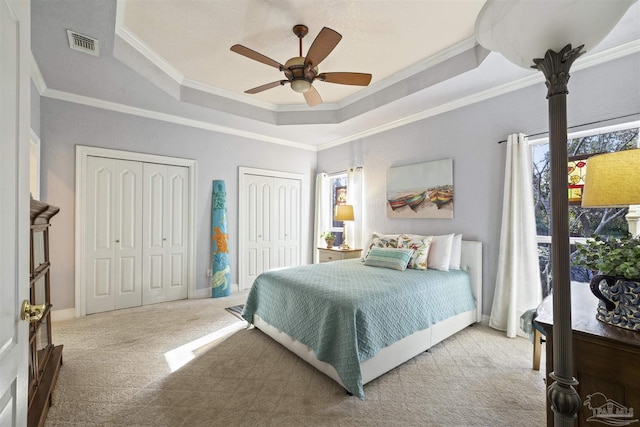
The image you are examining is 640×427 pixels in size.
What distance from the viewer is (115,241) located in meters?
3.62

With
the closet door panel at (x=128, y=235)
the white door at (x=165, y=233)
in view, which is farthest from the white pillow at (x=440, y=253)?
the closet door panel at (x=128, y=235)

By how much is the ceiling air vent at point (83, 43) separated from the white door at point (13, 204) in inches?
72.9

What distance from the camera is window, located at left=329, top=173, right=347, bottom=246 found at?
17.2ft

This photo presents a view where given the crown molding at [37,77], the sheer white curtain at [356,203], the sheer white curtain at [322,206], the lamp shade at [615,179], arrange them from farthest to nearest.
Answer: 1. the sheer white curtain at [322,206]
2. the sheer white curtain at [356,203]
3. the crown molding at [37,77]
4. the lamp shade at [615,179]

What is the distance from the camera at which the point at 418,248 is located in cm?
320

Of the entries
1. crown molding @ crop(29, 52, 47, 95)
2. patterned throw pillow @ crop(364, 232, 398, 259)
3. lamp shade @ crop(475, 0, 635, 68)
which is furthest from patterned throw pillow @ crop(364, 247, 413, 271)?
crown molding @ crop(29, 52, 47, 95)

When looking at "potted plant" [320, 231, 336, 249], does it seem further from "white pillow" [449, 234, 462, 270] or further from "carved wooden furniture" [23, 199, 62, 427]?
"carved wooden furniture" [23, 199, 62, 427]

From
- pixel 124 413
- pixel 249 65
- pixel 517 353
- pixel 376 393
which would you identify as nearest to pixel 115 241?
pixel 124 413

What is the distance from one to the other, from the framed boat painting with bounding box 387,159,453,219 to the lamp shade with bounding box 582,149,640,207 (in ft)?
7.44

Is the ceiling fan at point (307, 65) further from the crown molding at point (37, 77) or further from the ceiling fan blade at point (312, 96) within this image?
the crown molding at point (37, 77)

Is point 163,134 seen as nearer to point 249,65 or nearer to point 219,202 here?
point 219,202

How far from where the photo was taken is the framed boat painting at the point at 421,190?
3537mm

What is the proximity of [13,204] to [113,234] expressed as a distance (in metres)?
3.29

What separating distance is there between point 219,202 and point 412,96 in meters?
2.99
